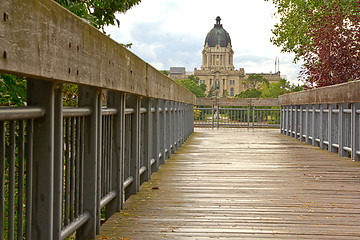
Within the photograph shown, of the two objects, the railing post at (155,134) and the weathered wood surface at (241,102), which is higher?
the weathered wood surface at (241,102)

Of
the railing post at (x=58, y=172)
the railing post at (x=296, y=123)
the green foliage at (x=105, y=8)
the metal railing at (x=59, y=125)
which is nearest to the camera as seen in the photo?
the metal railing at (x=59, y=125)

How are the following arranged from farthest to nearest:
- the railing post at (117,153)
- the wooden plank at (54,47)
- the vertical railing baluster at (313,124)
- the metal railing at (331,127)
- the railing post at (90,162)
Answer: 1. the vertical railing baluster at (313,124)
2. the metal railing at (331,127)
3. the railing post at (117,153)
4. the railing post at (90,162)
5. the wooden plank at (54,47)

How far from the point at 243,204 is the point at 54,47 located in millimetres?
3310

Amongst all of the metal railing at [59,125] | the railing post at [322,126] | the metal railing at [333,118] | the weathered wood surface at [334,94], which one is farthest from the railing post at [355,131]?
the metal railing at [59,125]

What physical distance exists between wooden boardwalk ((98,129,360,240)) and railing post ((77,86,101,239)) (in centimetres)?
18

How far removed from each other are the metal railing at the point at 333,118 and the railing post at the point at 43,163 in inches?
294

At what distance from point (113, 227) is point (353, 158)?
693cm

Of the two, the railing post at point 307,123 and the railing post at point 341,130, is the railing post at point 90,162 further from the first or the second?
the railing post at point 307,123

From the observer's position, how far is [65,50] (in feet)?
8.66

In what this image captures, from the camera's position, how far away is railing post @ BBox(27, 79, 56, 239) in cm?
276

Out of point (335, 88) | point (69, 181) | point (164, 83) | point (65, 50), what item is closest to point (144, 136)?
point (164, 83)

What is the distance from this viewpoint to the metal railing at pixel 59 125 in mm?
2207

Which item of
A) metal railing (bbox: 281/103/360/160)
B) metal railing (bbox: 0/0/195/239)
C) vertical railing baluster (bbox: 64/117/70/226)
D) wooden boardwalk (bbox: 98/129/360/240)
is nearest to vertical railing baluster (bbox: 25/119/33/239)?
metal railing (bbox: 0/0/195/239)

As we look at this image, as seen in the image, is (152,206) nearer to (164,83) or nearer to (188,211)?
(188,211)
